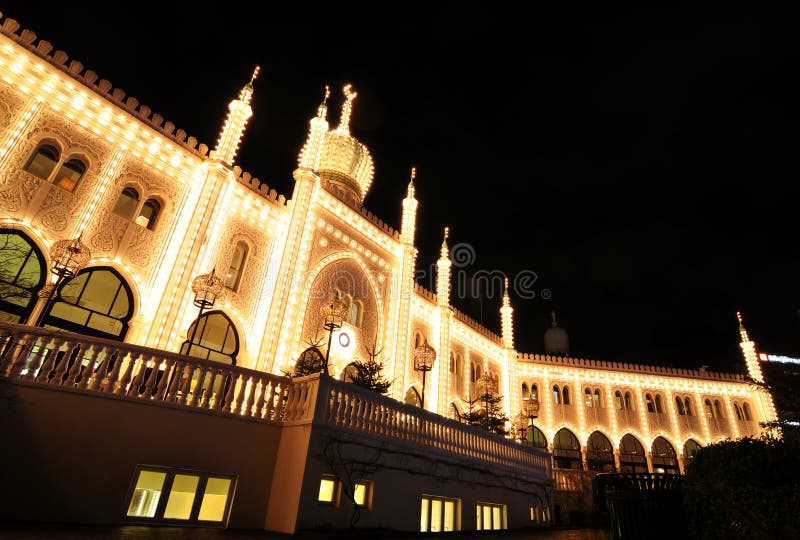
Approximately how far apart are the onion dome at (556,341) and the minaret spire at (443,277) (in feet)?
63.2

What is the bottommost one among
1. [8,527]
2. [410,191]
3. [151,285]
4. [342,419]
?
[8,527]

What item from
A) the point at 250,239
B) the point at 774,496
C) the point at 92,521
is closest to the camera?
the point at 774,496

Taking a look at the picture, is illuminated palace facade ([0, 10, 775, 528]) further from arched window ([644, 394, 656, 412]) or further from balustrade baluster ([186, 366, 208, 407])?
A: arched window ([644, 394, 656, 412])

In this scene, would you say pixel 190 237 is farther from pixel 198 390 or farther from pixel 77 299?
pixel 198 390

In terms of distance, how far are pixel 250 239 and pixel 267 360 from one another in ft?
14.9

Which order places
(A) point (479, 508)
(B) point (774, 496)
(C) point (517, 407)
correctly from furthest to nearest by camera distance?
(C) point (517, 407)
(A) point (479, 508)
(B) point (774, 496)

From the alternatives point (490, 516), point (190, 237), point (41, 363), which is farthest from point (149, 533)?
point (190, 237)

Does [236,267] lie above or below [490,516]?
above

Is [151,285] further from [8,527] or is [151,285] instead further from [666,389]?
[666,389]

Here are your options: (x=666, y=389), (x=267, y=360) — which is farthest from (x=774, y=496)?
(x=666, y=389)

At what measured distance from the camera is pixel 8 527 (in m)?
4.15

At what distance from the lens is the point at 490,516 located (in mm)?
9633

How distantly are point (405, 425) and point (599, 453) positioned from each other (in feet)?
84.8

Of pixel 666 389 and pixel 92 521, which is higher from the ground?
pixel 666 389
